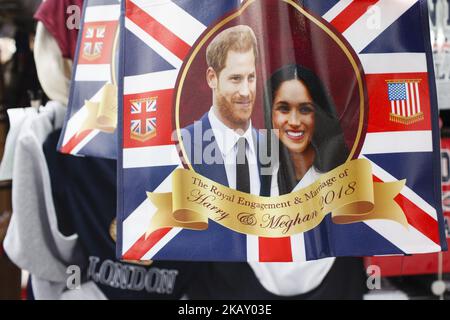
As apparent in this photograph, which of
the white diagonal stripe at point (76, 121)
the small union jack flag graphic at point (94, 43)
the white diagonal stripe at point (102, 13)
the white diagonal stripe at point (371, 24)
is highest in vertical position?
the white diagonal stripe at point (102, 13)

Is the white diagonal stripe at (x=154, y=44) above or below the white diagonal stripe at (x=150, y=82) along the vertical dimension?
above

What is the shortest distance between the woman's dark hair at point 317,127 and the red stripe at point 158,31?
7.7 inches

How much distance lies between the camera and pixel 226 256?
1198mm

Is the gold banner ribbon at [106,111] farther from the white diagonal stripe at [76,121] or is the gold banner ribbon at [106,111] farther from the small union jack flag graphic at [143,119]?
the small union jack flag graphic at [143,119]

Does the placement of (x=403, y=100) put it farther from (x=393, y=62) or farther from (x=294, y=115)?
(x=294, y=115)

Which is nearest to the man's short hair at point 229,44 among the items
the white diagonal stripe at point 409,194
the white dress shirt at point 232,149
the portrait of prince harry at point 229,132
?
the portrait of prince harry at point 229,132

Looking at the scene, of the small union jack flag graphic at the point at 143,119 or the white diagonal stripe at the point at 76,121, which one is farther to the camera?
the white diagonal stripe at the point at 76,121

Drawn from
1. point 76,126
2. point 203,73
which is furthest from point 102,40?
point 203,73

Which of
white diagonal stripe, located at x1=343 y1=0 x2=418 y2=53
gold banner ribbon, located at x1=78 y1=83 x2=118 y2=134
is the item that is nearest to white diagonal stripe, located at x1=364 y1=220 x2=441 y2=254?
white diagonal stripe, located at x1=343 y1=0 x2=418 y2=53

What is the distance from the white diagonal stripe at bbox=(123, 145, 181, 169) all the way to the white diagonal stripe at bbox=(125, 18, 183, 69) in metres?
0.18

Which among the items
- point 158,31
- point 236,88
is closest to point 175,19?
point 158,31

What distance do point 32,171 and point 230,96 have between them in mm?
1058

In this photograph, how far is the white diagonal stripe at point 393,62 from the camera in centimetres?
120

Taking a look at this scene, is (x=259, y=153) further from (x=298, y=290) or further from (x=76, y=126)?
(x=298, y=290)
